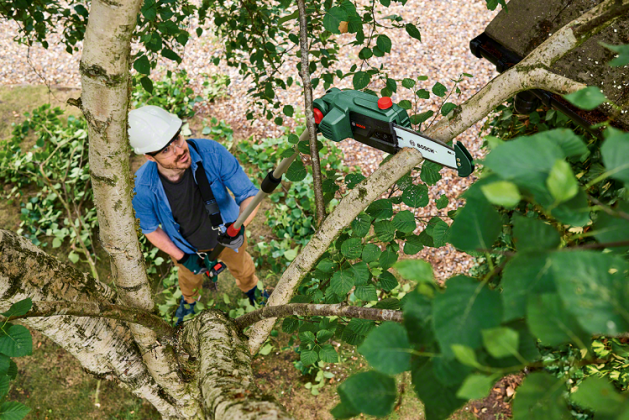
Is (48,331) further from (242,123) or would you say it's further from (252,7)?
(242,123)

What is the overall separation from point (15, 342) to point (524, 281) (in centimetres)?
104

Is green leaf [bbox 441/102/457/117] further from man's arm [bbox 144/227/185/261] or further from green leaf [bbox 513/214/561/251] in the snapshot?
man's arm [bbox 144/227/185/261]

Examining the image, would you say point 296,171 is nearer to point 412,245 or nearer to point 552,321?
point 412,245

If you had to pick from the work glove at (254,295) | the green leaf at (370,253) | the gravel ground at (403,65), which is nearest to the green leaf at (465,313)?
the green leaf at (370,253)

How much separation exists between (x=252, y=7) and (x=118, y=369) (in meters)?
2.41

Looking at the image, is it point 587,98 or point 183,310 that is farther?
point 183,310

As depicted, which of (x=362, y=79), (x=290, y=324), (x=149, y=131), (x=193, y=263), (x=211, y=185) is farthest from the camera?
Result: (x=193, y=263)

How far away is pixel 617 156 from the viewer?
0.41m

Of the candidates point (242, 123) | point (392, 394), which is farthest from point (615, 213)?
point (242, 123)

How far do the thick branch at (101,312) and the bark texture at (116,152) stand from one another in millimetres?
62

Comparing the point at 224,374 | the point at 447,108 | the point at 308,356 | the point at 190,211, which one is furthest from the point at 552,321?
the point at 190,211

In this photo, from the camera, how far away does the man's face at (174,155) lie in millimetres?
2545

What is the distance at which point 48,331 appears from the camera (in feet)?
5.13

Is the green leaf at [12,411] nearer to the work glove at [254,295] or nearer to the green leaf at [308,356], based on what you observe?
the green leaf at [308,356]
